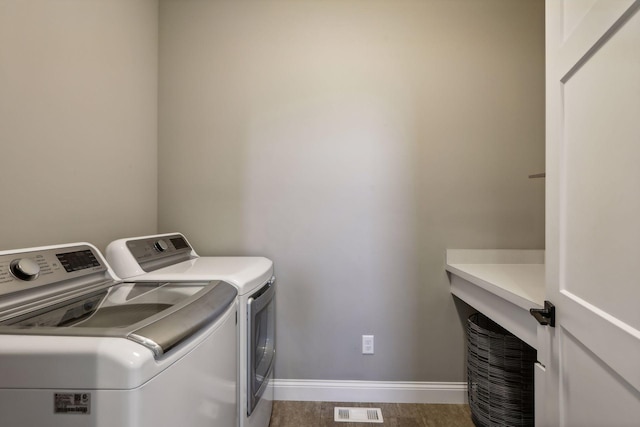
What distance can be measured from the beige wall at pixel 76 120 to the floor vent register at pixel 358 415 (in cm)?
157

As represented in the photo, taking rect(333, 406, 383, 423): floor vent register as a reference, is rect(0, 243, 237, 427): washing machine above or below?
above

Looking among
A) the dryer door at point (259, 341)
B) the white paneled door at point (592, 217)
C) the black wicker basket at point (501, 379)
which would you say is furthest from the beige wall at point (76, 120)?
the black wicker basket at point (501, 379)

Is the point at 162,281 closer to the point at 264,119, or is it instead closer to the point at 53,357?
the point at 53,357

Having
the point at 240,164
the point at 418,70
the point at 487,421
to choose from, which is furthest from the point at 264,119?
the point at 487,421

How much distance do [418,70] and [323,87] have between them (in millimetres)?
600

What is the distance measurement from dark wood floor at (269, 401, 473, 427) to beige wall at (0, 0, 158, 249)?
136 cm

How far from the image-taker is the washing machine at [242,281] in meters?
1.16

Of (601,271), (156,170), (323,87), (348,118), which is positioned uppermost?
(323,87)

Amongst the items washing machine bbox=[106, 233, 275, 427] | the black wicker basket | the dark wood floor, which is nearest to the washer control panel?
washing machine bbox=[106, 233, 275, 427]

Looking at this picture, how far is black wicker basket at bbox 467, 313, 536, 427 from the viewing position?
1.36 m

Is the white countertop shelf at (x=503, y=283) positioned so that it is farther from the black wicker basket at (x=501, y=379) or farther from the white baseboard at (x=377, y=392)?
the white baseboard at (x=377, y=392)

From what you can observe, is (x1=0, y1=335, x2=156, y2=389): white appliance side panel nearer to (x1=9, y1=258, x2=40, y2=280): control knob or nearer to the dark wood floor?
(x1=9, y1=258, x2=40, y2=280): control knob

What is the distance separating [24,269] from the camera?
873 mm

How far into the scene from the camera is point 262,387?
1.40 metres
